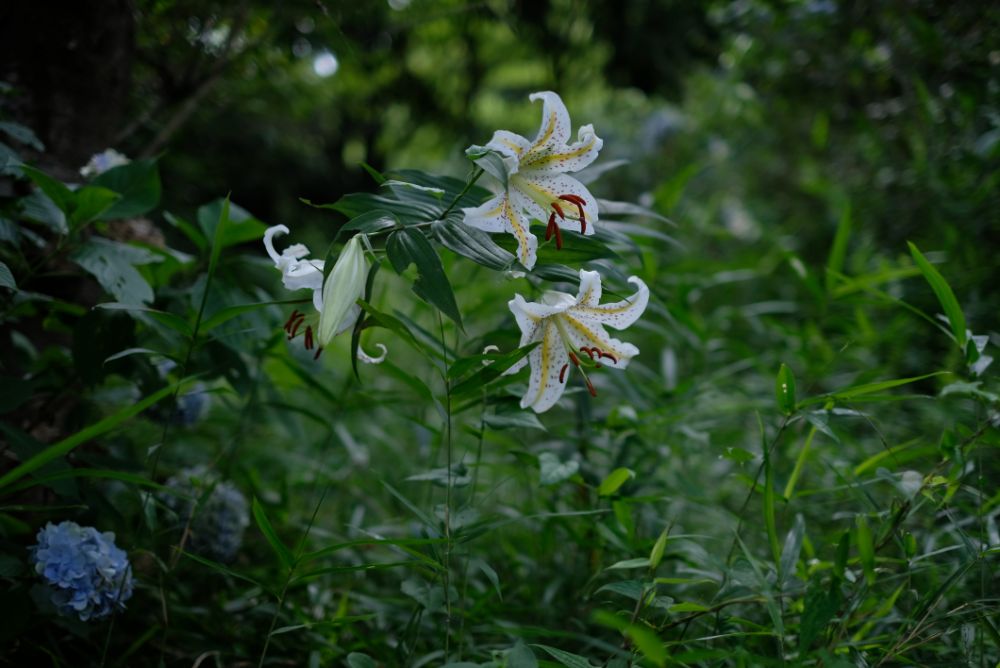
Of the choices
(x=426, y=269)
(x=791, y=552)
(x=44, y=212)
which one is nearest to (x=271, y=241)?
(x=426, y=269)

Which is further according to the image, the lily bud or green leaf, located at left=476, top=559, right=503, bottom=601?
green leaf, located at left=476, top=559, right=503, bottom=601

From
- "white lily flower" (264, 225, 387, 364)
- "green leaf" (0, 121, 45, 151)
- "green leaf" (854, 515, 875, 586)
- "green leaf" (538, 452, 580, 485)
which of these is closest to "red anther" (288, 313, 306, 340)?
"white lily flower" (264, 225, 387, 364)

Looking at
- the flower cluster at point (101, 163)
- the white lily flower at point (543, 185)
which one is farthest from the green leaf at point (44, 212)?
the white lily flower at point (543, 185)

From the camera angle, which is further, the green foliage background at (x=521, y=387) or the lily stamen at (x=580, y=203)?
the green foliage background at (x=521, y=387)

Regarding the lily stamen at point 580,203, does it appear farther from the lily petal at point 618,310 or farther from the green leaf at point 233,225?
the green leaf at point 233,225

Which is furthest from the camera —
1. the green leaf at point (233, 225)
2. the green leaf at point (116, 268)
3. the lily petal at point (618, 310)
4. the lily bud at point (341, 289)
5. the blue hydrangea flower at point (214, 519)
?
the blue hydrangea flower at point (214, 519)

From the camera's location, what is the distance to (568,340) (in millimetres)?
676

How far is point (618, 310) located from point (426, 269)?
0.20m

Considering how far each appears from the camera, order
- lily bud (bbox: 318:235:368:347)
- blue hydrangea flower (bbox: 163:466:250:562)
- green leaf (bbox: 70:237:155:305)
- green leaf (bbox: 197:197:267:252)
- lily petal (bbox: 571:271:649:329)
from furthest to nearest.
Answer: blue hydrangea flower (bbox: 163:466:250:562)
green leaf (bbox: 197:197:267:252)
green leaf (bbox: 70:237:155:305)
lily petal (bbox: 571:271:649:329)
lily bud (bbox: 318:235:368:347)

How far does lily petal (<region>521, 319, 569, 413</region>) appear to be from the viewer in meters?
0.67

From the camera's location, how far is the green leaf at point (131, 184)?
83 cm

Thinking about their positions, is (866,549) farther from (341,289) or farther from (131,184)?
(131,184)

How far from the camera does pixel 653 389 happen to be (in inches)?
56.1

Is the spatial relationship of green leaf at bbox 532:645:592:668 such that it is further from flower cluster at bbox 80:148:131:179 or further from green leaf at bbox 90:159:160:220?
flower cluster at bbox 80:148:131:179
